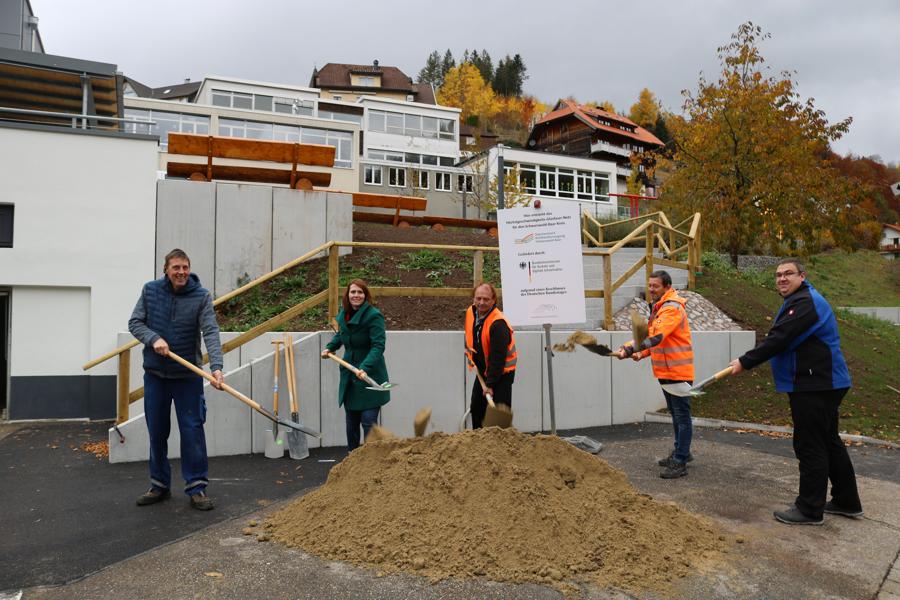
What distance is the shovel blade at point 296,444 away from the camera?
680cm

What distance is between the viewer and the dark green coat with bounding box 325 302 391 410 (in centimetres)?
595

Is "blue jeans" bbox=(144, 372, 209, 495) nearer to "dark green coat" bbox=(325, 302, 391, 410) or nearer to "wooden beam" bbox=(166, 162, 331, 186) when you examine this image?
"dark green coat" bbox=(325, 302, 391, 410)

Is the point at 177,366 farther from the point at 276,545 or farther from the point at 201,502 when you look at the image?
the point at 276,545

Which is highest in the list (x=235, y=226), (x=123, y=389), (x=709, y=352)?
(x=235, y=226)

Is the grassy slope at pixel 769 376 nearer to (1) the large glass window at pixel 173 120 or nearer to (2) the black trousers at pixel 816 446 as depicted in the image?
(2) the black trousers at pixel 816 446

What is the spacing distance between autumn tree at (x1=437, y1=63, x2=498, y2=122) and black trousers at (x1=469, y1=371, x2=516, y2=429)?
8766 cm

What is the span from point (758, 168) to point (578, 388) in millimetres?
12456

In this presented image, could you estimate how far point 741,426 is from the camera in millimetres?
8305

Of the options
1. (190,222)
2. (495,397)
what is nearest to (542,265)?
(495,397)

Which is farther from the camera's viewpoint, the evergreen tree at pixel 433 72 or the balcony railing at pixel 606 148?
the evergreen tree at pixel 433 72

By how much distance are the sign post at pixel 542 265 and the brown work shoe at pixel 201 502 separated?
3.15 m

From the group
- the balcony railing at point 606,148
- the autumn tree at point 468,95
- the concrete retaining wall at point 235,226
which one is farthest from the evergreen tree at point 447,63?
the concrete retaining wall at point 235,226

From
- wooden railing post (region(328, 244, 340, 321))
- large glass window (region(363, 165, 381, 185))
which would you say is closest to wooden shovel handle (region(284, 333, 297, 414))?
wooden railing post (region(328, 244, 340, 321))

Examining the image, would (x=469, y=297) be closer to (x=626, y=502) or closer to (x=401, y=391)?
(x=401, y=391)
